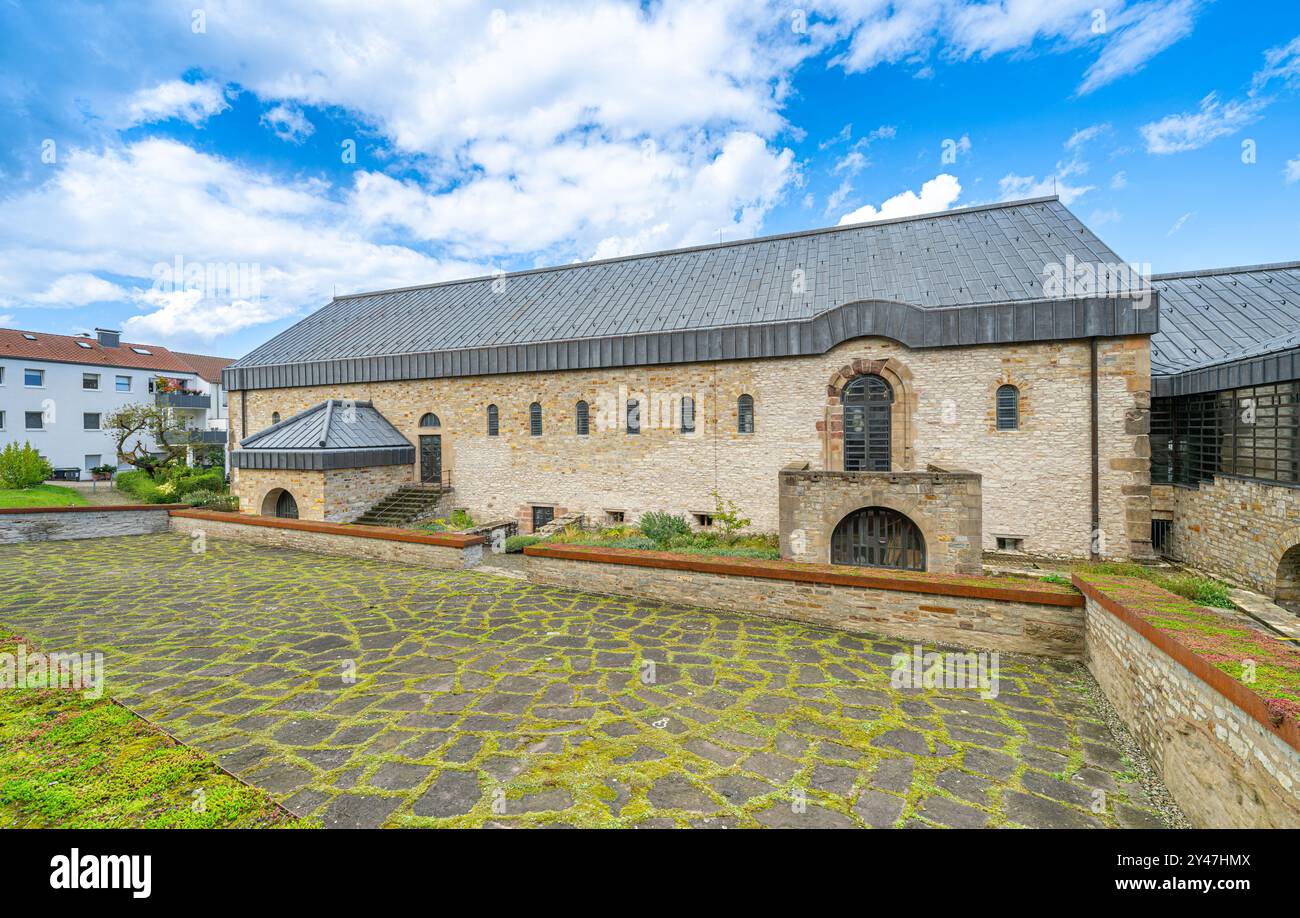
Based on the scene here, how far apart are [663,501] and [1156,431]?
13.0m

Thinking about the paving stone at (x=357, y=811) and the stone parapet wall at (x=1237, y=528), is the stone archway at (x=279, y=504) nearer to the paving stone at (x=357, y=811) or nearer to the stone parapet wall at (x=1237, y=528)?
the paving stone at (x=357, y=811)

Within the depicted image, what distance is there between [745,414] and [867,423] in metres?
3.35

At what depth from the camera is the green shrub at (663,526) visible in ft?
48.0

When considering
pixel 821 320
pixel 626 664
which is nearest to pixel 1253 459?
pixel 821 320

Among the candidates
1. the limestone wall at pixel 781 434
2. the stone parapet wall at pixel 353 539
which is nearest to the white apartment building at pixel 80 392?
the stone parapet wall at pixel 353 539

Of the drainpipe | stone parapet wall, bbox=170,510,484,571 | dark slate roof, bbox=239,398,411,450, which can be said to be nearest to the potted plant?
dark slate roof, bbox=239,398,411,450

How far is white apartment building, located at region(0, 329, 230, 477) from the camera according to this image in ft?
107

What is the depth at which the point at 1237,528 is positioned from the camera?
10.7 m

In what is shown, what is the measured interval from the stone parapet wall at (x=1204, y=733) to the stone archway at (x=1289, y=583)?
21.5 feet

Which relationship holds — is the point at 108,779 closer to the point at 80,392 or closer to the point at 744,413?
the point at 744,413

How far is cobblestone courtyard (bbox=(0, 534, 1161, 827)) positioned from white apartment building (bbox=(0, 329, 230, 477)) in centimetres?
3098

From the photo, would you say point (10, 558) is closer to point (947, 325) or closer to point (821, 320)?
point (821, 320)

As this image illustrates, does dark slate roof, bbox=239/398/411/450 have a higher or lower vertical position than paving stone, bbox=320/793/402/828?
higher

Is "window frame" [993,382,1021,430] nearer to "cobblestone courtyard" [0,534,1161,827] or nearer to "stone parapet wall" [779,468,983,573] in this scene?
"stone parapet wall" [779,468,983,573]
